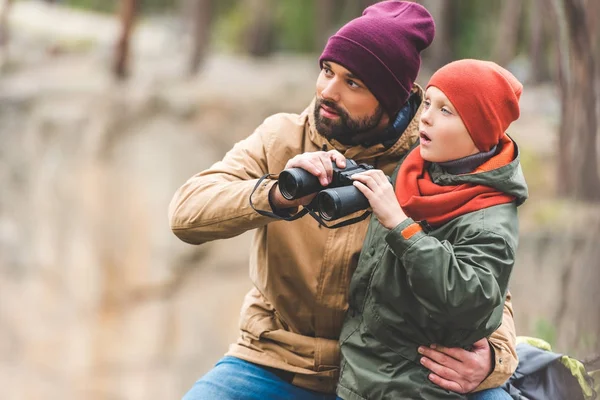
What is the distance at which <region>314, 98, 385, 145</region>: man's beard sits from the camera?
2.31 meters

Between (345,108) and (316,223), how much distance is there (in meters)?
0.31

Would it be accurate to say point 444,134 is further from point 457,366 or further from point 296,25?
point 296,25

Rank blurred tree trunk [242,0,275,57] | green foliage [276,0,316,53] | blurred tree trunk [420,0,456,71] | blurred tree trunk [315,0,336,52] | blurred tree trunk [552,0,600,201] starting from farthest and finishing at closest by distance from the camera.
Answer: green foliage [276,0,316,53] < blurred tree trunk [242,0,275,57] < blurred tree trunk [315,0,336,52] < blurred tree trunk [420,0,456,71] < blurred tree trunk [552,0,600,201]

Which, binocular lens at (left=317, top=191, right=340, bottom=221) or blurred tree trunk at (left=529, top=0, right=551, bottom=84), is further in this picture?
blurred tree trunk at (left=529, top=0, right=551, bottom=84)

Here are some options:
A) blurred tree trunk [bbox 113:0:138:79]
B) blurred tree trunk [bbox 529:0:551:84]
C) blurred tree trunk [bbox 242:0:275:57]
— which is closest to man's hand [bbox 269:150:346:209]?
blurred tree trunk [bbox 529:0:551:84]

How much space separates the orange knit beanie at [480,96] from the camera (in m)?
2.03

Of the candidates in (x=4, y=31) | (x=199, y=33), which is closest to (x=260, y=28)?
(x=199, y=33)

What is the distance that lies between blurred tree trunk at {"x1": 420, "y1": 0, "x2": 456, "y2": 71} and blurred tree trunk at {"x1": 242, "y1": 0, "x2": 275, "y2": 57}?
1.85m

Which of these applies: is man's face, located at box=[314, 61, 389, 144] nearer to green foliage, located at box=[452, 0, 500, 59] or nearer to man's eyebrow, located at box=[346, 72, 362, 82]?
man's eyebrow, located at box=[346, 72, 362, 82]

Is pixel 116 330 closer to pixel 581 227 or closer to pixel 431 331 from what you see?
pixel 581 227

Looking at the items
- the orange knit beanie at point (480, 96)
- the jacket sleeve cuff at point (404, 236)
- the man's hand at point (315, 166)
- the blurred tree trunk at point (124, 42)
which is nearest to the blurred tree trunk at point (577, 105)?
the orange knit beanie at point (480, 96)

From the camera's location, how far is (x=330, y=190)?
191 cm

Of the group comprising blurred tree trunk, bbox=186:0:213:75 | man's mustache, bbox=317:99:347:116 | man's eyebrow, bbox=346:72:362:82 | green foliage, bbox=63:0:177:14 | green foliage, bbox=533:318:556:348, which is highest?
man's eyebrow, bbox=346:72:362:82

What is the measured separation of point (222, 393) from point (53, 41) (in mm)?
7915
